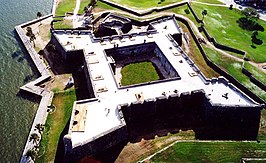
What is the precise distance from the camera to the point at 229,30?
96.2 m

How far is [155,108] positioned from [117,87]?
8.85 metres

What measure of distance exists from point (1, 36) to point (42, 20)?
529 inches

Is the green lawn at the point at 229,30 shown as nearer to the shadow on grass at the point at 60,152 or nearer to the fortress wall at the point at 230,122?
the fortress wall at the point at 230,122

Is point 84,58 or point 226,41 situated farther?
point 226,41

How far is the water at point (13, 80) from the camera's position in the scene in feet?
190

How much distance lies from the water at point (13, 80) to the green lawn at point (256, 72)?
5003 centimetres

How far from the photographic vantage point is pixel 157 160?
53875mm

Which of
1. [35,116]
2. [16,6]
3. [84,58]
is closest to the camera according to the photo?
[35,116]

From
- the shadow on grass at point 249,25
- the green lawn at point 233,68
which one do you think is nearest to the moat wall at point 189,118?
the green lawn at point 233,68

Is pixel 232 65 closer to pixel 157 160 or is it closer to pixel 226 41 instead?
pixel 226 41

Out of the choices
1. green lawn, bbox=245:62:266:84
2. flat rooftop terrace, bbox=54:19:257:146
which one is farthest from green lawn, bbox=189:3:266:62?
flat rooftop terrace, bbox=54:19:257:146

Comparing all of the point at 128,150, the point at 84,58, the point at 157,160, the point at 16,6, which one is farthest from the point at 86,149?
the point at 16,6

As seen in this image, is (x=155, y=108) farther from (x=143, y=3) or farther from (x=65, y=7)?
(x=65, y=7)

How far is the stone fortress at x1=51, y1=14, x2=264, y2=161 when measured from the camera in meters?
55.5
